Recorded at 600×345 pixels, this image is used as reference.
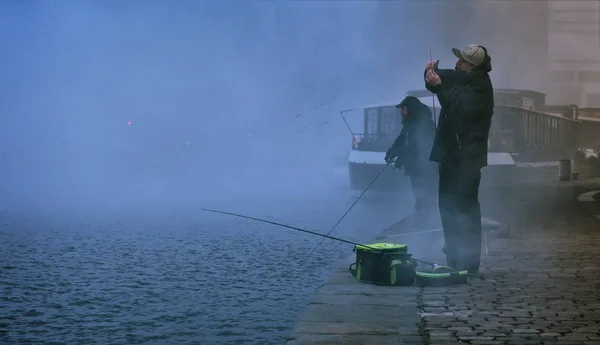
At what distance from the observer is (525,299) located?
21.0ft

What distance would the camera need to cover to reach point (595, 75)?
35.3 metres

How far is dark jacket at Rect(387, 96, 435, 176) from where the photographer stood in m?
9.82

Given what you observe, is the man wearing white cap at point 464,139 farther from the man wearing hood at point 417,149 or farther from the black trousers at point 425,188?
the black trousers at point 425,188

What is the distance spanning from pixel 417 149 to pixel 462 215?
2508 mm

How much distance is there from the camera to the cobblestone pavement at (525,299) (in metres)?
5.25

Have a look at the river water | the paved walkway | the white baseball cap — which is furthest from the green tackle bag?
the white baseball cap

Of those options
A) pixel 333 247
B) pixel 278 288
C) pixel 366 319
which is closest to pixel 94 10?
pixel 333 247

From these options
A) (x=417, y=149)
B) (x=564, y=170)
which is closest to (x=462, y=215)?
(x=417, y=149)

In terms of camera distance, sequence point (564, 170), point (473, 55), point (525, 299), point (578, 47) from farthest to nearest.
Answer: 1. point (578, 47)
2. point (564, 170)
3. point (473, 55)
4. point (525, 299)

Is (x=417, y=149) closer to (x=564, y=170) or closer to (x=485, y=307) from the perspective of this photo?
(x=485, y=307)

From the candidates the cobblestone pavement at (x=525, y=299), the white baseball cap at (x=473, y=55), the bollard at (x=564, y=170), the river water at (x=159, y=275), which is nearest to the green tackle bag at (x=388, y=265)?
the cobblestone pavement at (x=525, y=299)

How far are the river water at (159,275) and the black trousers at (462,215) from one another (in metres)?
1.18

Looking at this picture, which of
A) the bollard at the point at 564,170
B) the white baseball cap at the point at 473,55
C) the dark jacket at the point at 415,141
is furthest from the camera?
the bollard at the point at 564,170

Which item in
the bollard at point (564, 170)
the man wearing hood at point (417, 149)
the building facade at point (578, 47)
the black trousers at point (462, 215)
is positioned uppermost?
the building facade at point (578, 47)
